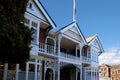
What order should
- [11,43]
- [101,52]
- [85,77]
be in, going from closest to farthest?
[11,43], [85,77], [101,52]

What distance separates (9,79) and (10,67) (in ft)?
3.44

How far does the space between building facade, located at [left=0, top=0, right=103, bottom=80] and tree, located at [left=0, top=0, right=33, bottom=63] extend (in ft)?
16.7

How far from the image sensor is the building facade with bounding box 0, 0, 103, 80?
20281mm

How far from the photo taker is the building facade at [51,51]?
2028 centimetres

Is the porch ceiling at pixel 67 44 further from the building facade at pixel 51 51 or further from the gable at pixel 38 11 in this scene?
the gable at pixel 38 11

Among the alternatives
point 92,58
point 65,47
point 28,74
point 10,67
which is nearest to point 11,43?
point 10,67

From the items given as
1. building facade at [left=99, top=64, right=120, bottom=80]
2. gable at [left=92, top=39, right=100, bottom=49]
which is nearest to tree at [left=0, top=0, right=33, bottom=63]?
gable at [left=92, top=39, right=100, bottom=49]

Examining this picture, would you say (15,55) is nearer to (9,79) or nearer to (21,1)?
(21,1)

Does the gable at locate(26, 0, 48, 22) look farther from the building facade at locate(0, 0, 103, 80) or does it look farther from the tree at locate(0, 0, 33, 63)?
the tree at locate(0, 0, 33, 63)

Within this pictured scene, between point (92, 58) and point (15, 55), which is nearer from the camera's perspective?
point (15, 55)

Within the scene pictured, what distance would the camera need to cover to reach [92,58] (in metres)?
32.8

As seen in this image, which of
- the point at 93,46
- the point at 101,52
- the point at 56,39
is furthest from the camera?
the point at 101,52

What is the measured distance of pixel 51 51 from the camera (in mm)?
23688

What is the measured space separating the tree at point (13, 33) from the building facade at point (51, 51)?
5.08 meters
